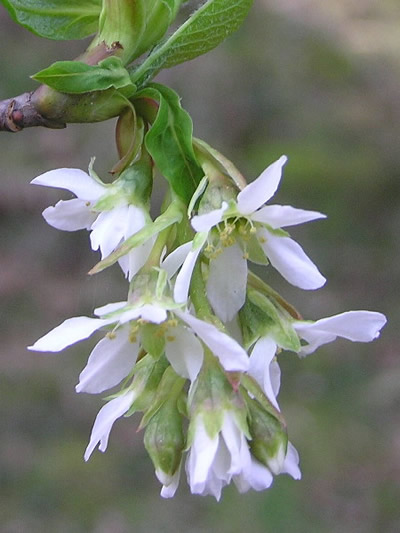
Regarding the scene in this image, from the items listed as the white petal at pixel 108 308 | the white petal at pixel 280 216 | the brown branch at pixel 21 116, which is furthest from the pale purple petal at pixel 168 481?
the brown branch at pixel 21 116

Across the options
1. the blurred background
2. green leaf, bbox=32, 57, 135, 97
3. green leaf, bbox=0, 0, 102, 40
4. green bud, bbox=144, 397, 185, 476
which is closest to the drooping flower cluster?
green bud, bbox=144, 397, 185, 476

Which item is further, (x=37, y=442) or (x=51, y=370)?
(x=51, y=370)

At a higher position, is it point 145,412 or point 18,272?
point 145,412

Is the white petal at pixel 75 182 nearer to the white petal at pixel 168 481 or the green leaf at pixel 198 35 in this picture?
the green leaf at pixel 198 35

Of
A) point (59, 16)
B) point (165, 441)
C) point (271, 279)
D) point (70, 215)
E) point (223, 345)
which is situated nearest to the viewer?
point (223, 345)

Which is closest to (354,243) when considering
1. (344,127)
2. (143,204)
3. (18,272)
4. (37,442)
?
(344,127)

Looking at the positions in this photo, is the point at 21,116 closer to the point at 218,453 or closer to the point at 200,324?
the point at 200,324

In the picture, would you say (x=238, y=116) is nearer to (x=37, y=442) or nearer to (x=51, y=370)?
(x=51, y=370)

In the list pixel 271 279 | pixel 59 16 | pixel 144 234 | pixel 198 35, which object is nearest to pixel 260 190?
pixel 144 234
